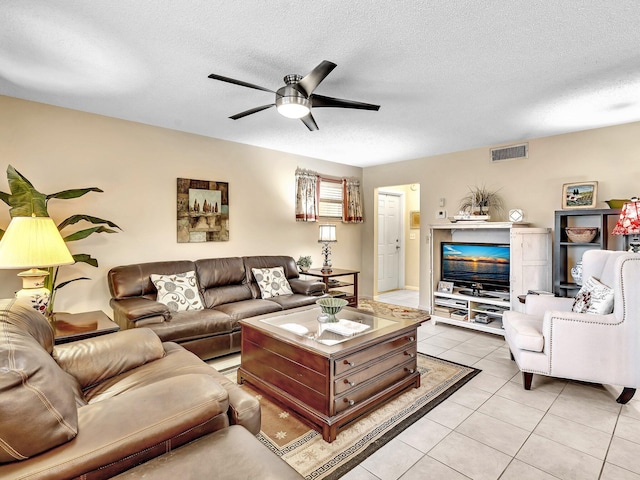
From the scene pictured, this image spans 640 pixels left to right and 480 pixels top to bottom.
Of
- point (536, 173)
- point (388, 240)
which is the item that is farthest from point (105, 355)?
point (388, 240)

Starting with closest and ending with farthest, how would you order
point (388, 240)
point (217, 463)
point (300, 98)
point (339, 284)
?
point (217, 463), point (300, 98), point (339, 284), point (388, 240)

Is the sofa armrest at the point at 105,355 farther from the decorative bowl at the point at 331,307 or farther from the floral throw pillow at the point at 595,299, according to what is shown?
the floral throw pillow at the point at 595,299

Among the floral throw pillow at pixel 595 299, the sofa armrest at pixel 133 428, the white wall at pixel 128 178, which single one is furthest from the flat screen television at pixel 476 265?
the sofa armrest at pixel 133 428

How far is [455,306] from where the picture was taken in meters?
4.61

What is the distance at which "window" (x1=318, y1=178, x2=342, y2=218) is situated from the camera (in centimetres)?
586

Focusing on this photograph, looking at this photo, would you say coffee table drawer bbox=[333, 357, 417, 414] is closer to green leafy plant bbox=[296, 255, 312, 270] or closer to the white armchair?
the white armchair

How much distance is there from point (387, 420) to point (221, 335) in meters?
1.82

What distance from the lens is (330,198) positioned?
235 inches

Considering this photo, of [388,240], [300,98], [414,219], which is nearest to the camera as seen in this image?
[300,98]

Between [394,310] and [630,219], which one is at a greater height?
[630,219]

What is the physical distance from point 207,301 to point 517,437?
3.13m

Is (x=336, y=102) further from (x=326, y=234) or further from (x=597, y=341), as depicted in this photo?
(x=326, y=234)

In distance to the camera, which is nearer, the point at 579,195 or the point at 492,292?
the point at 579,195

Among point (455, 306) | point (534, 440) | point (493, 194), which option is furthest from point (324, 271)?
point (534, 440)
